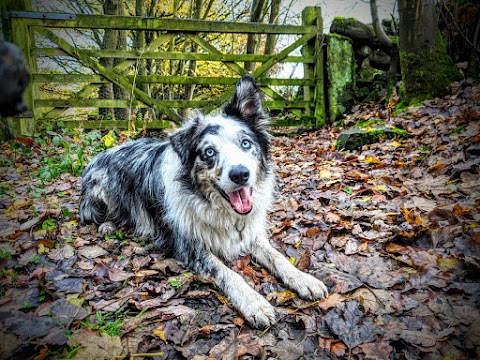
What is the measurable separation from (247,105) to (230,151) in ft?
2.33

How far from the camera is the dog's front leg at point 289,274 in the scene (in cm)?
231

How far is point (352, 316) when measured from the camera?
2.06 metres

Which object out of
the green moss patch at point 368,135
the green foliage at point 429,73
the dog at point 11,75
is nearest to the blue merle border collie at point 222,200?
the dog at point 11,75

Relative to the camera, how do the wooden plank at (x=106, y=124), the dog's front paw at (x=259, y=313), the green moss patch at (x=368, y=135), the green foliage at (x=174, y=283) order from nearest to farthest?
the dog's front paw at (x=259, y=313) → the green foliage at (x=174, y=283) → the green moss patch at (x=368, y=135) → the wooden plank at (x=106, y=124)

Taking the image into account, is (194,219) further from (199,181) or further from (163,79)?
(163,79)

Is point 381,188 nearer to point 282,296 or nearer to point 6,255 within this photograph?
point 282,296

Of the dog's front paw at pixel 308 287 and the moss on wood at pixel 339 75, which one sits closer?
the dog's front paw at pixel 308 287

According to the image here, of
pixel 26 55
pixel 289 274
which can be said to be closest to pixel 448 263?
pixel 289 274

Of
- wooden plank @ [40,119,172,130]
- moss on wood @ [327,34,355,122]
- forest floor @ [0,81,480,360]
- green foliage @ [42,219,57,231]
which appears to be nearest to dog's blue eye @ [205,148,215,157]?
forest floor @ [0,81,480,360]

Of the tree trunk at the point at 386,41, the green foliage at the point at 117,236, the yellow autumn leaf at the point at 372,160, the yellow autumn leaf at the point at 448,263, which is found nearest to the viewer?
the yellow autumn leaf at the point at 448,263

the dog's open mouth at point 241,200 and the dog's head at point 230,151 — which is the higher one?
the dog's head at point 230,151

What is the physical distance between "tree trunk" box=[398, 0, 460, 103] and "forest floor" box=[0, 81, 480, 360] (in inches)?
65.8

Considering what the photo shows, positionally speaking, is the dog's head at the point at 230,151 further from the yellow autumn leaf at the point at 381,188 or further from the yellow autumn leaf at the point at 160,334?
the yellow autumn leaf at the point at 381,188

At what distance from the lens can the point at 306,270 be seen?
2691 millimetres
